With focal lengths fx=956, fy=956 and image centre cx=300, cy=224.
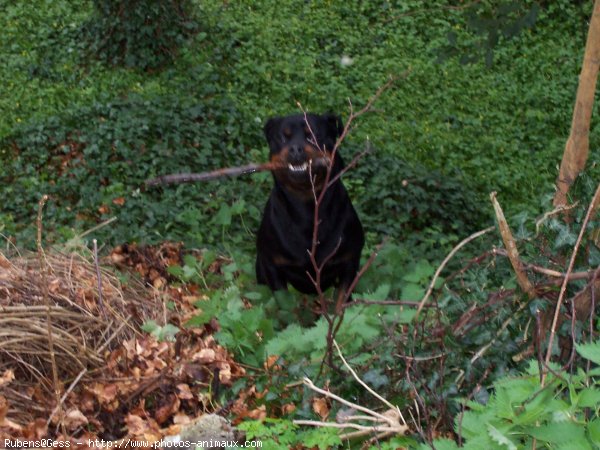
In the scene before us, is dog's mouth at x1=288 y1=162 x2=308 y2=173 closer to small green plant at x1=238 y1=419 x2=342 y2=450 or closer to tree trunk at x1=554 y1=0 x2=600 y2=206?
tree trunk at x1=554 y1=0 x2=600 y2=206

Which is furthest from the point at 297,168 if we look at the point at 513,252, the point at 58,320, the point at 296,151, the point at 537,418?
the point at 537,418

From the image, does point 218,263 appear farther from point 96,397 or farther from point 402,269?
point 96,397

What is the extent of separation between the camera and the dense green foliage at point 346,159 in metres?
3.88

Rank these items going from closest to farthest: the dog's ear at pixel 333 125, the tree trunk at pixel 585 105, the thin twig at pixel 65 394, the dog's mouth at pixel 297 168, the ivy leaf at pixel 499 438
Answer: the ivy leaf at pixel 499 438, the thin twig at pixel 65 394, the tree trunk at pixel 585 105, the dog's mouth at pixel 297 168, the dog's ear at pixel 333 125

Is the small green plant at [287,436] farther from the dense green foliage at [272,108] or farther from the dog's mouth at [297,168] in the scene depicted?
the dense green foliage at [272,108]

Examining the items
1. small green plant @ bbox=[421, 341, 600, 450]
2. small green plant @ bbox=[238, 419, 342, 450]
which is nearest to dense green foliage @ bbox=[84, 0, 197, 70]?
small green plant @ bbox=[238, 419, 342, 450]

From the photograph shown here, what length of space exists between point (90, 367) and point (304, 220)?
1.82 meters

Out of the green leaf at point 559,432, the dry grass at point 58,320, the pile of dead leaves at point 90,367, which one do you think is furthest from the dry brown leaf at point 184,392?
the green leaf at point 559,432

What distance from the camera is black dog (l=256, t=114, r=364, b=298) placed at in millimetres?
5727

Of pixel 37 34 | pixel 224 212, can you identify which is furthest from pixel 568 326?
pixel 37 34

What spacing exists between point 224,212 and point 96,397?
3.15 m

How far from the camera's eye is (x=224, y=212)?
7.30 m

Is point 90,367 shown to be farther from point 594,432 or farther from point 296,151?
point 594,432

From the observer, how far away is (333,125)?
20.0 feet
